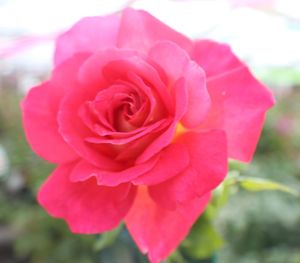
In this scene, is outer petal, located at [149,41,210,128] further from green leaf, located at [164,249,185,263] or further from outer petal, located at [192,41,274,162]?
green leaf, located at [164,249,185,263]

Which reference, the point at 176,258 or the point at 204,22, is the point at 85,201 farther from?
the point at 204,22

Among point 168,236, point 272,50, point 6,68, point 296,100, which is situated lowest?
point 6,68

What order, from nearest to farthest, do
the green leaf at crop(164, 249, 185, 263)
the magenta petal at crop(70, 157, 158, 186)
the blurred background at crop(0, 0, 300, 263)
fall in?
the magenta petal at crop(70, 157, 158, 186) < the green leaf at crop(164, 249, 185, 263) < the blurred background at crop(0, 0, 300, 263)

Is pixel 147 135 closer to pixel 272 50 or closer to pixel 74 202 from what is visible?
pixel 74 202

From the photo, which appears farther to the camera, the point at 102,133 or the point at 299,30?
the point at 299,30

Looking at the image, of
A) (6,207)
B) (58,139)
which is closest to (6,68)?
(6,207)

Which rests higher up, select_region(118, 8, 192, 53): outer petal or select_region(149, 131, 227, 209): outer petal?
select_region(118, 8, 192, 53): outer petal

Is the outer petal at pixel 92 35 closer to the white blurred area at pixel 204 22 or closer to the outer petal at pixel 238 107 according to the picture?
the outer petal at pixel 238 107

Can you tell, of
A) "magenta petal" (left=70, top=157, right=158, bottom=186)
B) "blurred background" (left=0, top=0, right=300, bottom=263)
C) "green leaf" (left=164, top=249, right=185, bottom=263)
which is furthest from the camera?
"blurred background" (left=0, top=0, right=300, bottom=263)

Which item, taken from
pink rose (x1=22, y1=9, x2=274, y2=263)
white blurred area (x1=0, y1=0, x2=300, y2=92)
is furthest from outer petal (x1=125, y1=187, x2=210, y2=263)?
white blurred area (x1=0, y1=0, x2=300, y2=92)

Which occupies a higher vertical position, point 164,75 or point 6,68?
point 164,75
